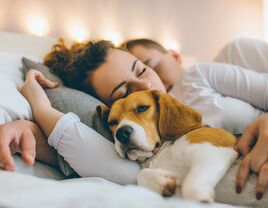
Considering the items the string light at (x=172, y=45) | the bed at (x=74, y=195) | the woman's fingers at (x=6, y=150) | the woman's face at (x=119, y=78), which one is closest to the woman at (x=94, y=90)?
the woman's face at (x=119, y=78)

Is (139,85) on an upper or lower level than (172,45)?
upper

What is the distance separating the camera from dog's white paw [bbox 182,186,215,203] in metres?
0.68

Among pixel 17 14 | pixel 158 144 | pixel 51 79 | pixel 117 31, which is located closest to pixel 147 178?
pixel 158 144

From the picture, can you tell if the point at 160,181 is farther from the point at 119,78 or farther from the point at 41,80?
the point at 41,80

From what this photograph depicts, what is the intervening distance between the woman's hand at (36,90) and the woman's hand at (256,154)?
1.98ft

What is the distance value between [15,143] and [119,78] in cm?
48

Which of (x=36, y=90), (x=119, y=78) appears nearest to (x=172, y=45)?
(x=119, y=78)

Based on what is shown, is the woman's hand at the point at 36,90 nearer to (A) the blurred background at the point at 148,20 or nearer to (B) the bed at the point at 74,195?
(B) the bed at the point at 74,195

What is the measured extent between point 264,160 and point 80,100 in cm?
61

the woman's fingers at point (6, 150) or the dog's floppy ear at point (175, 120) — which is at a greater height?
the dog's floppy ear at point (175, 120)

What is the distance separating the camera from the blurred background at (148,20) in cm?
216

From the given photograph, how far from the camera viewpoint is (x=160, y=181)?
0.76 m

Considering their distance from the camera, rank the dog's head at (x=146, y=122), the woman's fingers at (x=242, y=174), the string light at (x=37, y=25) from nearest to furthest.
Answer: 1. the woman's fingers at (x=242, y=174)
2. the dog's head at (x=146, y=122)
3. the string light at (x=37, y=25)

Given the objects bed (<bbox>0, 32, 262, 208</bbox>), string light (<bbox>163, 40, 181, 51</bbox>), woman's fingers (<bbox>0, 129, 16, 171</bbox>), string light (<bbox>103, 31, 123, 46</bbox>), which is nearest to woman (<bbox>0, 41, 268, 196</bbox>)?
woman's fingers (<bbox>0, 129, 16, 171</bbox>)
